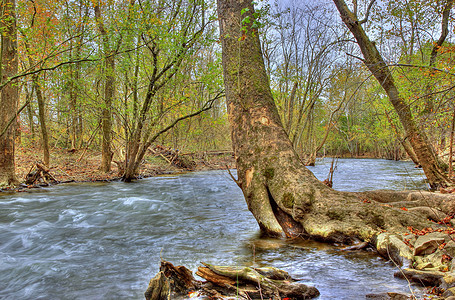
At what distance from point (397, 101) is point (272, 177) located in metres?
5.57

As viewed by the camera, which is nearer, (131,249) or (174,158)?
(131,249)

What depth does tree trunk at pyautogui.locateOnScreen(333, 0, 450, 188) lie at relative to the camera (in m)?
7.41

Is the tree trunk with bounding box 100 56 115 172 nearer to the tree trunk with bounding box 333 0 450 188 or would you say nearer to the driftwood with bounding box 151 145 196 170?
the driftwood with bounding box 151 145 196 170

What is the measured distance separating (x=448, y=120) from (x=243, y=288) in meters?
8.14

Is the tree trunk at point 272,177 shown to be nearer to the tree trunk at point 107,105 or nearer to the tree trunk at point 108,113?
the tree trunk at point 107,105

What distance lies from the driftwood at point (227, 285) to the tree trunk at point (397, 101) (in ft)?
21.8

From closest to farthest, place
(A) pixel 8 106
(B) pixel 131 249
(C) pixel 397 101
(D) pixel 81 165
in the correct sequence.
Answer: (B) pixel 131 249
(C) pixel 397 101
(A) pixel 8 106
(D) pixel 81 165

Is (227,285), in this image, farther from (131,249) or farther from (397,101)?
(397,101)

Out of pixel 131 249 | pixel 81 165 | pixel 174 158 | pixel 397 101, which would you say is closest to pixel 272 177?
pixel 131 249

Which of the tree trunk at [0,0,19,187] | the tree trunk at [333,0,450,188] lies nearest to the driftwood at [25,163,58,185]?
the tree trunk at [0,0,19,187]

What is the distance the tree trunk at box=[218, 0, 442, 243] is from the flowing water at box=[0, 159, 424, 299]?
1.08ft

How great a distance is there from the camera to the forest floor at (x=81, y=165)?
39.8ft

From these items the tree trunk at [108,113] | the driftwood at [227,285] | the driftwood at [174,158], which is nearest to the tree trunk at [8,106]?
the tree trunk at [108,113]

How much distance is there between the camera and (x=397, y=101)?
7648 mm
